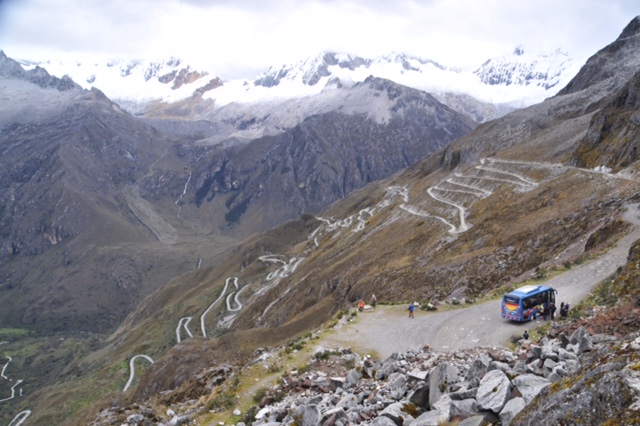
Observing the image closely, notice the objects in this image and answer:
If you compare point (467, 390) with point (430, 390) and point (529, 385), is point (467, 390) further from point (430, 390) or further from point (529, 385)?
point (430, 390)

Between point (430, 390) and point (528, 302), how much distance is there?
809 inches

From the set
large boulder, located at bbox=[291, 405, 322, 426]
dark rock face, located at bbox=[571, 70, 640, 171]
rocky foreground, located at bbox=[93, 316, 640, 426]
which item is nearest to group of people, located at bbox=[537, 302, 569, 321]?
rocky foreground, located at bbox=[93, 316, 640, 426]

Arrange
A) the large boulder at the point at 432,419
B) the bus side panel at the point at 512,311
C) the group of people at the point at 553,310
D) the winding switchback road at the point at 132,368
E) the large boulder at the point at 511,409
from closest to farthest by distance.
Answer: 1. the large boulder at the point at 511,409
2. the large boulder at the point at 432,419
3. the group of people at the point at 553,310
4. the bus side panel at the point at 512,311
5. the winding switchback road at the point at 132,368

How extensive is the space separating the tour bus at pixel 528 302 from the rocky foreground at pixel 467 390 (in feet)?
30.2

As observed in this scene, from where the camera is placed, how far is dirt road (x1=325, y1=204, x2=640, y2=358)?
105 ft

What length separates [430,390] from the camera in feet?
50.4

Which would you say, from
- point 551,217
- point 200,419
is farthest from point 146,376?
point 551,217

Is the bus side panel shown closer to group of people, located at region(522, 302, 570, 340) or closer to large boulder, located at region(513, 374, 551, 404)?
group of people, located at region(522, 302, 570, 340)

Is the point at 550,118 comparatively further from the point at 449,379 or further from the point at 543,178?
the point at 449,379

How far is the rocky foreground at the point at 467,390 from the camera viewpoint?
8.28m

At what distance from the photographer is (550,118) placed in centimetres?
14775

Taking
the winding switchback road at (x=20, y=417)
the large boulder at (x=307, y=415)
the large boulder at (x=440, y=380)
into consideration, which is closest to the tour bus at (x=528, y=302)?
the large boulder at (x=440, y=380)

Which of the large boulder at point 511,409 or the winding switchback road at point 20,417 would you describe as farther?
the winding switchback road at point 20,417

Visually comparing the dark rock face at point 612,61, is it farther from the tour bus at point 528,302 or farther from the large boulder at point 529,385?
the large boulder at point 529,385
